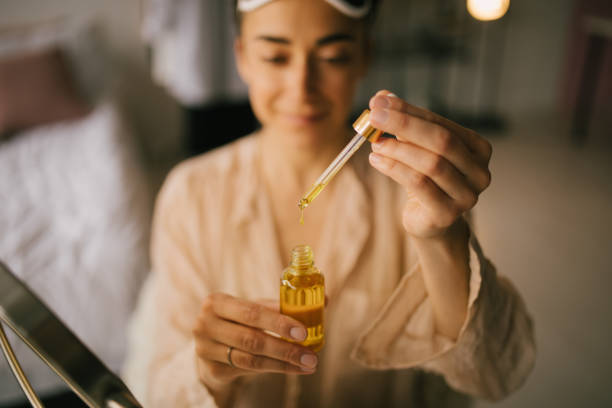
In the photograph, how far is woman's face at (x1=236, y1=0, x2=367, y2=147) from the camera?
50 centimetres

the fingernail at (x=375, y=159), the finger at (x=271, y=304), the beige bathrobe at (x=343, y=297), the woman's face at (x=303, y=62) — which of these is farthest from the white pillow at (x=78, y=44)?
the fingernail at (x=375, y=159)

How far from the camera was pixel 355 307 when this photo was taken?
1.96 feet

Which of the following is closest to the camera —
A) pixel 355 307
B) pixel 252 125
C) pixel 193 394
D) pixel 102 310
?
pixel 193 394

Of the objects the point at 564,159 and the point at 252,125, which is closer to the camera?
the point at 564,159

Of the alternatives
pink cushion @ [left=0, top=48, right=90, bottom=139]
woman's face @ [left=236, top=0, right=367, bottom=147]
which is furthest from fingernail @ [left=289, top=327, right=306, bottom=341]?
pink cushion @ [left=0, top=48, right=90, bottom=139]

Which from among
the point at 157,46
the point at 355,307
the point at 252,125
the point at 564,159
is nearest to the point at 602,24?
the point at 564,159

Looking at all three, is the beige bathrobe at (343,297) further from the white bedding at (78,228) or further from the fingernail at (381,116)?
the white bedding at (78,228)

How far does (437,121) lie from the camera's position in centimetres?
33

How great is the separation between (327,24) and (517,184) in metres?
0.25

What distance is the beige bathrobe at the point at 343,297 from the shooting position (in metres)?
0.44

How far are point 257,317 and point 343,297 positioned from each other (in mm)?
→ 216

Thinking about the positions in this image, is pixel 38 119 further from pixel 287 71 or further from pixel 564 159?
pixel 564 159

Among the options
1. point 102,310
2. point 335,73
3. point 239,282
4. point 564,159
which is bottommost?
point 102,310

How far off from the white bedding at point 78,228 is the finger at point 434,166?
0.79 metres
